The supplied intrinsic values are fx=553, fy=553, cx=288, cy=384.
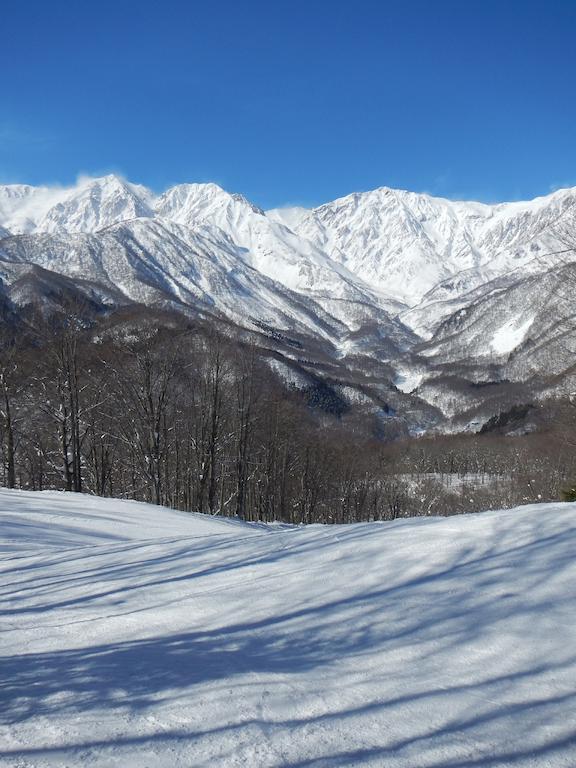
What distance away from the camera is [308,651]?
459 centimetres

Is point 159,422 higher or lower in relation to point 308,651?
higher

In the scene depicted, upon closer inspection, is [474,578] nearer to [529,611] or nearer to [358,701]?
[529,611]

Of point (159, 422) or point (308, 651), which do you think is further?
point (159, 422)

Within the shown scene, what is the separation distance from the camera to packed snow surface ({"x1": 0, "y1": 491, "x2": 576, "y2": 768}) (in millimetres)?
3293

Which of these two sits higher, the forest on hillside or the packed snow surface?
the forest on hillside

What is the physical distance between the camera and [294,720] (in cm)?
353

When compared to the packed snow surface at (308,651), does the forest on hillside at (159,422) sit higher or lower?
higher

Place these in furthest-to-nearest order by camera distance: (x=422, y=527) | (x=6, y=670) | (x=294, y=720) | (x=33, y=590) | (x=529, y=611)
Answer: (x=422, y=527), (x=33, y=590), (x=529, y=611), (x=6, y=670), (x=294, y=720)

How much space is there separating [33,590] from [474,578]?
4.96 meters

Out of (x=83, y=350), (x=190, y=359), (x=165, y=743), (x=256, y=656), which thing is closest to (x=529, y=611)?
(x=256, y=656)

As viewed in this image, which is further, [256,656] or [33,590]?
[33,590]

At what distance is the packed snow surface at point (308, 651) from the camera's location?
329 centimetres

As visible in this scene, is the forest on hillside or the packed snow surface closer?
the packed snow surface

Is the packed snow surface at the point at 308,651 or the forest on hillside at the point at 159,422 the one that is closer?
the packed snow surface at the point at 308,651
